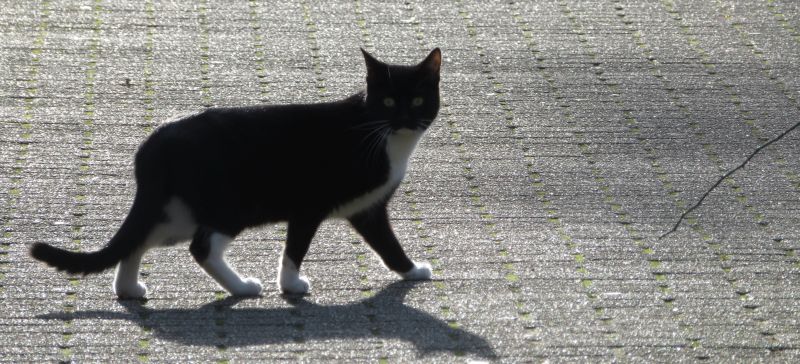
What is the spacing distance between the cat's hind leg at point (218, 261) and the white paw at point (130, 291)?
0.85ft

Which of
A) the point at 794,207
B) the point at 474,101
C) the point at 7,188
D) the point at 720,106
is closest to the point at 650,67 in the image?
the point at 720,106

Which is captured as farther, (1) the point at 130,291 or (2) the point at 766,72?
(2) the point at 766,72

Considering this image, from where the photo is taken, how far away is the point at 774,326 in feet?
16.0

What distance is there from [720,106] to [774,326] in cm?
308

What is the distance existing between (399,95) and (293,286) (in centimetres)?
90

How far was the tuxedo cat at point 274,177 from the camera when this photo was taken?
16.3 ft

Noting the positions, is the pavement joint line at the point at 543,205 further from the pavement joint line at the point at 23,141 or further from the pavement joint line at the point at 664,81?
the pavement joint line at the point at 23,141

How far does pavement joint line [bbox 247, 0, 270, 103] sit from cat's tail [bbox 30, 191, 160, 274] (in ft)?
8.67

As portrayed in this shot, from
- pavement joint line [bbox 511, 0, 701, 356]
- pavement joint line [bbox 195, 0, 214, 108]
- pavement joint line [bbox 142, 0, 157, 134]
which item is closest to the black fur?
pavement joint line [bbox 511, 0, 701, 356]

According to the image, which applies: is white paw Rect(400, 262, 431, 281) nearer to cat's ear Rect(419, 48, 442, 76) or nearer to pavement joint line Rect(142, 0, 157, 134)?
cat's ear Rect(419, 48, 442, 76)

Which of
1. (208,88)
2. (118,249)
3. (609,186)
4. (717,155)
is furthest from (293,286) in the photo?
(717,155)

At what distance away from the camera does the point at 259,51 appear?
8.38m

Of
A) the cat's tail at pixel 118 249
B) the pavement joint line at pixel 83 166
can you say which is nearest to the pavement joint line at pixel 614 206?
the cat's tail at pixel 118 249

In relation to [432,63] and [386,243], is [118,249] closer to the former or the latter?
[386,243]
